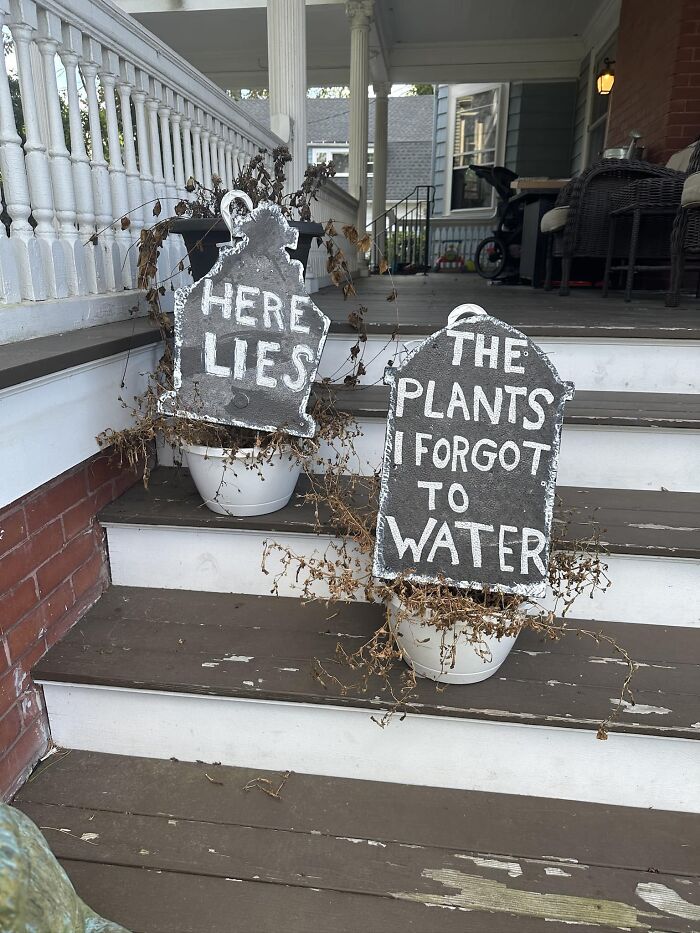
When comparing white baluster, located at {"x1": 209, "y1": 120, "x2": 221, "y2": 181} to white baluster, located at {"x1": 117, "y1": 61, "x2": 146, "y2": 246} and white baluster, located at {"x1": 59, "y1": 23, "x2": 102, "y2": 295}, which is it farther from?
white baluster, located at {"x1": 59, "y1": 23, "x2": 102, "y2": 295}

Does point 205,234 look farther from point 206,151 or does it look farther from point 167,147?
point 206,151

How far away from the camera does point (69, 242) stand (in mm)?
1536

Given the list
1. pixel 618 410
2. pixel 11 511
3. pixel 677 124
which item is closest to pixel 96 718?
pixel 11 511

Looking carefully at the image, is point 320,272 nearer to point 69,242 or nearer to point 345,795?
point 69,242

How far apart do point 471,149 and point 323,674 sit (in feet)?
34.9

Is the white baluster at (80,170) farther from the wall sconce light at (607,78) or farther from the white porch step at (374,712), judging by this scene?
the wall sconce light at (607,78)

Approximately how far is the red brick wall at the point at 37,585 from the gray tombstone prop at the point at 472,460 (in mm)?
703

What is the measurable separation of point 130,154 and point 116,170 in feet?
0.33

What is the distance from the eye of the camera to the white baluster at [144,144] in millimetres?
1862

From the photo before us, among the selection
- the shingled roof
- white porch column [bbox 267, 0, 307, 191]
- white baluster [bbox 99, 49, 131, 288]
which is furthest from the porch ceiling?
the shingled roof

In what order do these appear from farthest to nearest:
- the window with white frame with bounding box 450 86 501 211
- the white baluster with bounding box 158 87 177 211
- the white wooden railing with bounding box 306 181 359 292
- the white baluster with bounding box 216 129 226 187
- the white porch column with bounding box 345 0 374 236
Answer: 1. the window with white frame with bounding box 450 86 501 211
2. the white porch column with bounding box 345 0 374 236
3. the white wooden railing with bounding box 306 181 359 292
4. the white baluster with bounding box 216 129 226 187
5. the white baluster with bounding box 158 87 177 211

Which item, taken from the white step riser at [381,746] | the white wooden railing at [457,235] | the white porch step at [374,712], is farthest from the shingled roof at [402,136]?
the white step riser at [381,746]

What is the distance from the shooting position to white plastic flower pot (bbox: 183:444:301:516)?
1515 mm

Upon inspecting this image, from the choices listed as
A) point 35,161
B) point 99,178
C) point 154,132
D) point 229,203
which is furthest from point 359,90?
point 35,161
